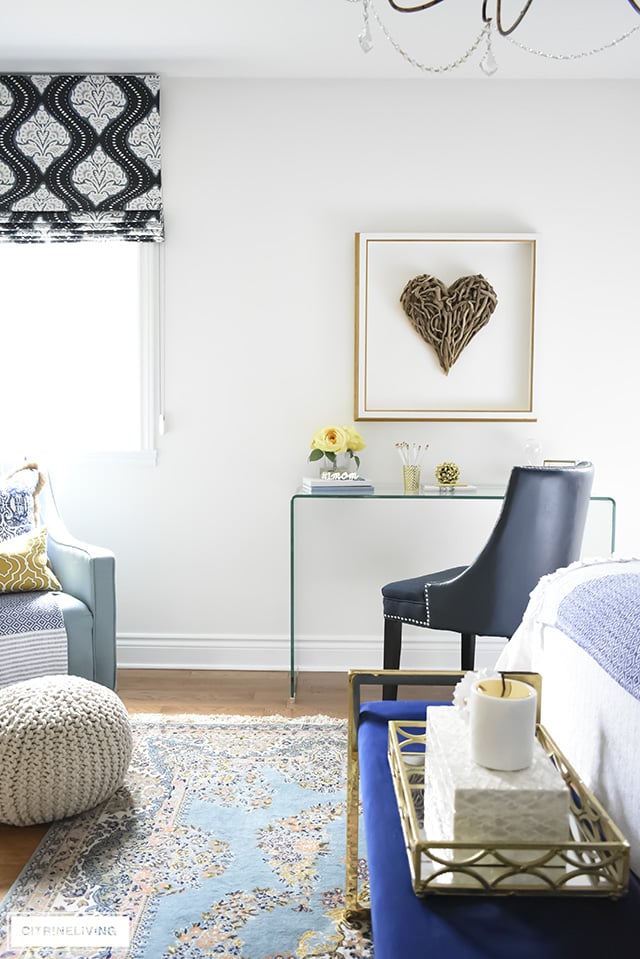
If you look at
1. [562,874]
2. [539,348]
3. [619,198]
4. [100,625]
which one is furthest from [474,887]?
[619,198]

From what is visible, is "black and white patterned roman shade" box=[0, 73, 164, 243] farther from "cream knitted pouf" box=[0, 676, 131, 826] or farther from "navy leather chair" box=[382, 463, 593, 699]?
"cream knitted pouf" box=[0, 676, 131, 826]

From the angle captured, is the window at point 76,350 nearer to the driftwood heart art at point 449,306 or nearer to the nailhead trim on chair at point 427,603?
the driftwood heart art at point 449,306

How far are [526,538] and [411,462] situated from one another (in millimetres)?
858

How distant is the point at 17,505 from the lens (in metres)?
3.15

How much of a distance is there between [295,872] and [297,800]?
1.21 ft

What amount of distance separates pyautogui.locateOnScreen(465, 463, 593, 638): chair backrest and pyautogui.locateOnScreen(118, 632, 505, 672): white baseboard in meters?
0.91

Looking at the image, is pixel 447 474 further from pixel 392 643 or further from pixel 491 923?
pixel 491 923

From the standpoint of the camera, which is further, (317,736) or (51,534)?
(51,534)

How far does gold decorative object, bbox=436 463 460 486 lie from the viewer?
134 inches

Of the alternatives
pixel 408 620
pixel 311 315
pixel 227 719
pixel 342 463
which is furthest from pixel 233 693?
pixel 311 315

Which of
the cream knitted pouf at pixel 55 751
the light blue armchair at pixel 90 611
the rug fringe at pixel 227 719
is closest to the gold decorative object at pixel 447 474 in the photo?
the rug fringe at pixel 227 719

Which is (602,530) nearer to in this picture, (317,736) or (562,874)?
(317,736)

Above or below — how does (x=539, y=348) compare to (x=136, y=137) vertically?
below

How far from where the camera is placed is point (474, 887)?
3.60 ft
